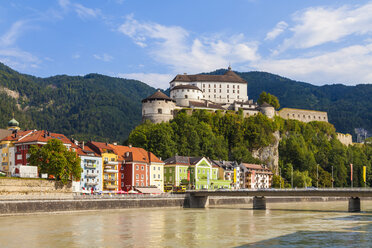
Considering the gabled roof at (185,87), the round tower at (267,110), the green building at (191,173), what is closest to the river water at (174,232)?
the green building at (191,173)

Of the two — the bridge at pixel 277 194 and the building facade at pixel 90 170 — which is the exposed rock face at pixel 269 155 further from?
the building facade at pixel 90 170

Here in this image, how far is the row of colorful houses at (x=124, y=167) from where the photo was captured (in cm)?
8194

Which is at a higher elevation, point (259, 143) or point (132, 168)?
point (259, 143)

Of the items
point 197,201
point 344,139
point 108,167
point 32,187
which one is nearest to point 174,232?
point 32,187

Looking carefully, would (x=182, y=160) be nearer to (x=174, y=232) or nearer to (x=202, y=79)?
(x=202, y=79)

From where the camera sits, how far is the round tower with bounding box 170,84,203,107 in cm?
14271

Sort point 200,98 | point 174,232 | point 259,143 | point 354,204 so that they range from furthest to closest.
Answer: point 200,98 < point 259,143 < point 354,204 < point 174,232

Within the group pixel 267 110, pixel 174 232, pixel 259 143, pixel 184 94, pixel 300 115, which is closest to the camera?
pixel 174 232

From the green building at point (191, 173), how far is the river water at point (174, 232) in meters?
46.8

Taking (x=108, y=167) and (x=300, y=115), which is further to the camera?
(x=300, y=115)

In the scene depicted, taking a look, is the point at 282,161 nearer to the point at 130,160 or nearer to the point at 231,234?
the point at 130,160

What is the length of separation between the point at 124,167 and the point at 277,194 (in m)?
32.6

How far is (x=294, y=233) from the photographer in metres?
43.9

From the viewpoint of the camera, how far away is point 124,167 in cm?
9525
